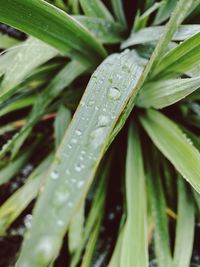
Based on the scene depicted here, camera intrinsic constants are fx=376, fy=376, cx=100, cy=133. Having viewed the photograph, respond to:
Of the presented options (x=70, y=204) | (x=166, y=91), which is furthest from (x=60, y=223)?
(x=166, y=91)

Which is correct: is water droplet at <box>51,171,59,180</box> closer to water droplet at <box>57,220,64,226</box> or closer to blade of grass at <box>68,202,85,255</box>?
water droplet at <box>57,220,64,226</box>

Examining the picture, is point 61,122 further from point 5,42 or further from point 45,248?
point 45,248

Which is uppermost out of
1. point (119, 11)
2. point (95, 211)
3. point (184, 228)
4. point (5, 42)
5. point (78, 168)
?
point (5, 42)

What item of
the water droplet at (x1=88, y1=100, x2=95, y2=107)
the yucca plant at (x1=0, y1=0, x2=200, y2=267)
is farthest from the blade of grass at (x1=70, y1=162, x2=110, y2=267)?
the water droplet at (x1=88, y1=100, x2=95, y2=107)

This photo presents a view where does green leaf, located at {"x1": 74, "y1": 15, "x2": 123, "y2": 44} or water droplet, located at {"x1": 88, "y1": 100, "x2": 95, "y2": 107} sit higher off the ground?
green leaf, located at {"x1": 74, "y1": 15, "x2": 123, "y2": 44}

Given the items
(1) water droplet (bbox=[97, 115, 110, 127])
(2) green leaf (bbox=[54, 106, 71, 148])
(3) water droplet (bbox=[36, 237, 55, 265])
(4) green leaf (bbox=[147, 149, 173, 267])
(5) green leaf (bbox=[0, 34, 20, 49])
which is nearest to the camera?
(3) water droplet (bbox=[36, 237, 55, 265])

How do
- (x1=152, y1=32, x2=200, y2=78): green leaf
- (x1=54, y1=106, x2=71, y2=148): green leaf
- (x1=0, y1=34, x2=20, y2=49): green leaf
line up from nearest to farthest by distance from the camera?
(x1=152, y1=32, x2=200, y2=78): green leaf < (x1=54, y1=106, x2=71, y2=148): green leaf < (x1=0, y1=34, x2=20, y2=49): green leaf
